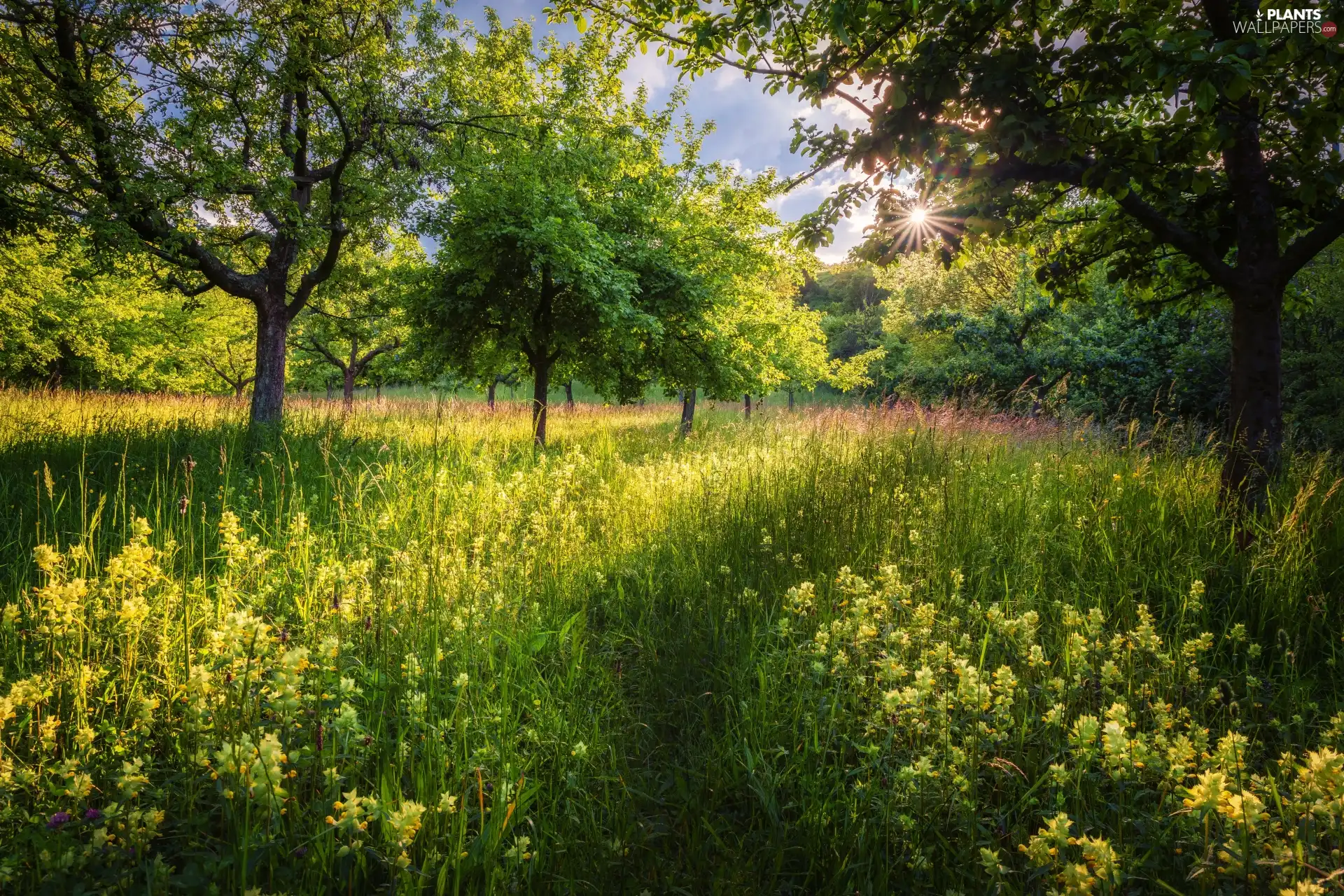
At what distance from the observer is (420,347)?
37.5 ft

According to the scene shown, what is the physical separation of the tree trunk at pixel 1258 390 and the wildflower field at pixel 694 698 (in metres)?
Result: 0.27

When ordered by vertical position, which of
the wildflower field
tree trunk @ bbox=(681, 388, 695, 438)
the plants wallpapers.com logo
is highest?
the plants wallpapers.com logo

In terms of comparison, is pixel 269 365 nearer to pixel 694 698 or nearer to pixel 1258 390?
pixel 694 698

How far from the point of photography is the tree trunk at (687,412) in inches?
631

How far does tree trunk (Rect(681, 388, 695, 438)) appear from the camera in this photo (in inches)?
631

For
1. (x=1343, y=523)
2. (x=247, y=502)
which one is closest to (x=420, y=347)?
(x=247, y=502)

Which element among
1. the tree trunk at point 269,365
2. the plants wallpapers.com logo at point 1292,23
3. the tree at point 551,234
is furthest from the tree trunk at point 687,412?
the plants wallpapers.com logo at point 1292,23

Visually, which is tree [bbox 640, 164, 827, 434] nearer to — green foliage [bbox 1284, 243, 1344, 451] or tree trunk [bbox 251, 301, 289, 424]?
tree trunk [bbox 251, 301, 289, 424]

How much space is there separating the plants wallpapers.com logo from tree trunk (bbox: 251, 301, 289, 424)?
11882 mm

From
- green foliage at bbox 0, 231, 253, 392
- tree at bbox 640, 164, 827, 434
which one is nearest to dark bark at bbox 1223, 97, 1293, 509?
tree at bbox 640, 164, 827, 434

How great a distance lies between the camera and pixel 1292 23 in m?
2.90

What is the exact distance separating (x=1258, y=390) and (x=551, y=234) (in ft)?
27.6

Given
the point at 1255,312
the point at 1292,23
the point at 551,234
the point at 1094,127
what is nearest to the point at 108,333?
the point at 551,234

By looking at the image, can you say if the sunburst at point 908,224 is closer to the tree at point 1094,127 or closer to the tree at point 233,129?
the tree at point 1094,127
